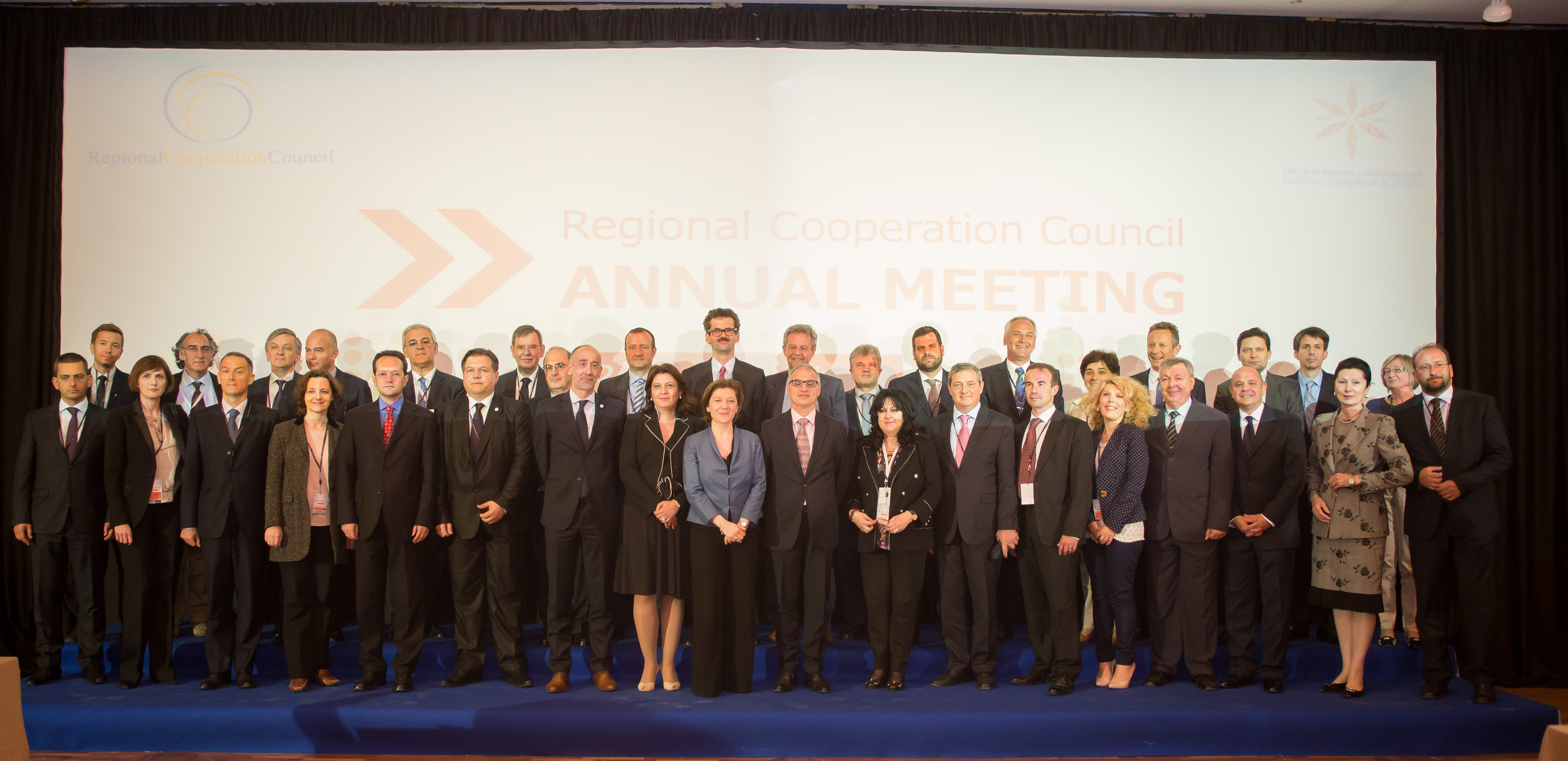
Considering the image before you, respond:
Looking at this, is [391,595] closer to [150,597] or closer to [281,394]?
[150,597]

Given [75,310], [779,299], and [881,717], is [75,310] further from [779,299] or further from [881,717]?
[881,717]

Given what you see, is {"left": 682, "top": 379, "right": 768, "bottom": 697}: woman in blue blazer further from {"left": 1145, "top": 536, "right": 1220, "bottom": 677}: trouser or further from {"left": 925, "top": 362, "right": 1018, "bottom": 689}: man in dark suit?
{"left": 1145, "top": 536, "right": 1220, "bottom": 677}: trouser

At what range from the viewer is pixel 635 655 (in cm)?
437

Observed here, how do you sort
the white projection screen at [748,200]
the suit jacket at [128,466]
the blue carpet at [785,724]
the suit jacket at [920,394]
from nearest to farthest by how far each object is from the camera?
the blue carpet at [785,724] < the suit jacket at [128,466] < the suit jacket at [920,394] < the white projection screen at [748,200]

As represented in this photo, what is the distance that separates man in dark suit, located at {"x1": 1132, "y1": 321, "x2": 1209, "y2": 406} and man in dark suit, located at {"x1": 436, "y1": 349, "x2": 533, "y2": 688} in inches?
127

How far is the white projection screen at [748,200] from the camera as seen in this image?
527 centimetres

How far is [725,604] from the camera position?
4078 millimetres

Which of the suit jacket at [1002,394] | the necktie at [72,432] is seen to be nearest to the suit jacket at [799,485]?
the suit jacket at [1002,394]

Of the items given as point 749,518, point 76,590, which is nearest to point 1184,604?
point 749,518

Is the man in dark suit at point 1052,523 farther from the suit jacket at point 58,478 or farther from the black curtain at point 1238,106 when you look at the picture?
the suit jacket at point 58,478

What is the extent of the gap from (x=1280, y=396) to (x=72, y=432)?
6.13 meters

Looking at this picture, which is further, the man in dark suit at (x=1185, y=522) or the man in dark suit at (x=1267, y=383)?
the man in dark suit at (x=1267, y=383)

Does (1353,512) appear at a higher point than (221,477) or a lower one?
lower

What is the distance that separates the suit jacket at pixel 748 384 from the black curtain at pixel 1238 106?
2.01 metres
